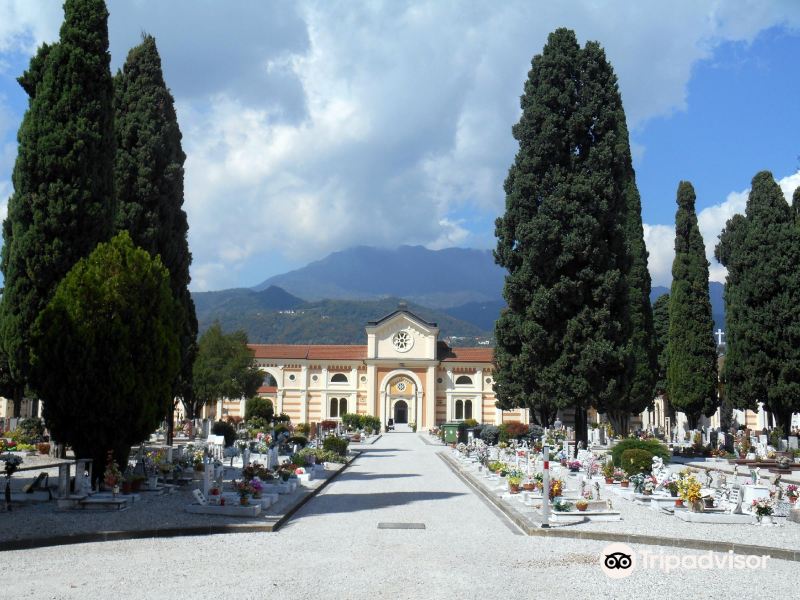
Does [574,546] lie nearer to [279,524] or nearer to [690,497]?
[690,497]

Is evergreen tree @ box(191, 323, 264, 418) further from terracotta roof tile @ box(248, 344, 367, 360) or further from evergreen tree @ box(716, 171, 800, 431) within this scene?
evergreen tree @ box(716, 171, 800, 431)

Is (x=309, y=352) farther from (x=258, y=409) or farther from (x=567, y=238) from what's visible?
(x=567, y=238)

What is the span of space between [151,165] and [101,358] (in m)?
10.9

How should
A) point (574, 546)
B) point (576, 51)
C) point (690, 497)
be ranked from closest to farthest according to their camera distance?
point (574, 546), point (690, 497), point (576, 51)

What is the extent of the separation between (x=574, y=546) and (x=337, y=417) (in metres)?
56.0

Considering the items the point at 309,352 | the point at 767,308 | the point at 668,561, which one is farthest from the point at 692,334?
the point at 309,352

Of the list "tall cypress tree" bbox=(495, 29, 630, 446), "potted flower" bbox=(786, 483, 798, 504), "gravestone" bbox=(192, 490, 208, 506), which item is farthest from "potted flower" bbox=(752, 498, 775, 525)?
"tall cypress tree" bbox=(495, 29, 630, 446)

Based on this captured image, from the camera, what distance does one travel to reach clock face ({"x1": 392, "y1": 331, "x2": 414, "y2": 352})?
217 ft

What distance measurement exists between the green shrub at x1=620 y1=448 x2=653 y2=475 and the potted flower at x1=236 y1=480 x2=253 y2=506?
9.87 meters

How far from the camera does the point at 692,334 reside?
3553 cm

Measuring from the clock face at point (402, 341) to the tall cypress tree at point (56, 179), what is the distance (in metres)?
48.4

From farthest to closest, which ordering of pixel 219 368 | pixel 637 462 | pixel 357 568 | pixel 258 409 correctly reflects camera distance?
pixel 258 409
pixel 219 368
pixel 637 462
pixel 357 568

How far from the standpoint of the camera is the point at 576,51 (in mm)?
26906

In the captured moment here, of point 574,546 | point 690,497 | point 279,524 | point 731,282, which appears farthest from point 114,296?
point 731,282
